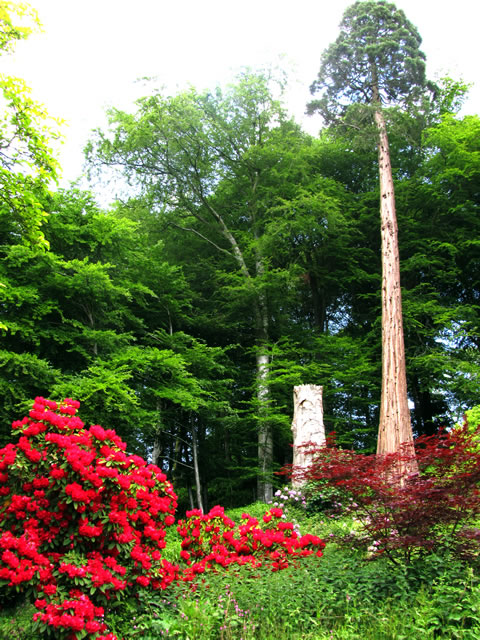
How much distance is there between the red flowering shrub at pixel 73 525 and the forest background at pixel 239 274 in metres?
4.63

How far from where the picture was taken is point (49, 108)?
20.2ft

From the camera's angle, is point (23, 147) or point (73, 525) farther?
point (23, 147)

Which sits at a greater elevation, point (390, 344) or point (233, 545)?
point (390, 344)

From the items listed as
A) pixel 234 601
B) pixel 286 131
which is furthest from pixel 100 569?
pixel 286 131

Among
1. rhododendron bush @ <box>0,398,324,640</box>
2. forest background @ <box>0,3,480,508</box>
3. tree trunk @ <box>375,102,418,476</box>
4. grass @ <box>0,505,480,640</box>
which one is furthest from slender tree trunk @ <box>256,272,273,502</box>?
rhododendron bush @ <box>0,398,324,640</box>

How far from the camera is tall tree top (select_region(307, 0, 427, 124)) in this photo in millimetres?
11984

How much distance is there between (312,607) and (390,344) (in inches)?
248

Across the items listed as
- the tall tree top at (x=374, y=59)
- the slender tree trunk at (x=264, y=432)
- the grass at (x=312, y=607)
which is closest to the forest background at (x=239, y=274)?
the slender tree trunk at (x=264, y=432)

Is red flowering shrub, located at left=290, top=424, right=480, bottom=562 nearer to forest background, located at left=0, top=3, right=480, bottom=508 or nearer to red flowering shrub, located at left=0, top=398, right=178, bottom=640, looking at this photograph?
red flowering shrub, located at left=0, top=398, right=178, bottom=640

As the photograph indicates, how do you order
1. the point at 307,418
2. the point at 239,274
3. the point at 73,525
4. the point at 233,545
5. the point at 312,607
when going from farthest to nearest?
the point at 239,274 → the point at 307,418 → the point at 233,545 → the point at 312,607 → the point at 73,525

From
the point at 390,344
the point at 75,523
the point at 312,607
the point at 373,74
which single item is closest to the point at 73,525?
the point at 75,523

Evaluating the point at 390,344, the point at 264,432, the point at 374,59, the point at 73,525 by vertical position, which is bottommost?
the point at 73,525

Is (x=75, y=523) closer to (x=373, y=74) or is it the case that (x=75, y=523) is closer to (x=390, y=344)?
(x=390, y=344)

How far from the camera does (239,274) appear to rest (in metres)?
13.7
